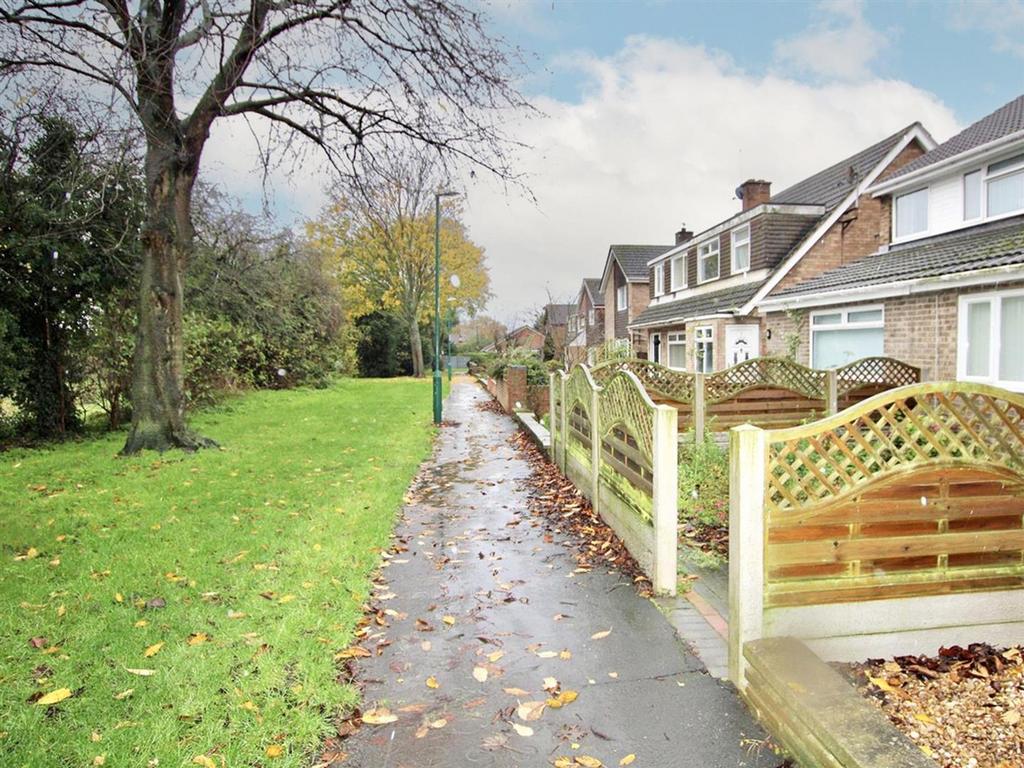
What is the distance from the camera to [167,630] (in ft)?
12.1

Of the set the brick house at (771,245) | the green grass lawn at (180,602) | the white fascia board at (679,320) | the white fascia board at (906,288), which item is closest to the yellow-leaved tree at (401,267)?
the white fascia board at (679,320)

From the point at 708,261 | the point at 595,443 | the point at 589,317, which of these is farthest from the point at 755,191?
the point at 589,317

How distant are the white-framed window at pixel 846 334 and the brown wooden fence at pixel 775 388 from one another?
1.61 metres

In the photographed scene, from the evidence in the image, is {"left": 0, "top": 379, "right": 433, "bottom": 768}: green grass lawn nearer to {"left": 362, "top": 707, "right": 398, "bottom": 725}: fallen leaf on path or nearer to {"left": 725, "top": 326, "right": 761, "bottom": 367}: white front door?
{"left": 362, "top": 707, "right": 398, "bottom": 725}: fallen leaf on path

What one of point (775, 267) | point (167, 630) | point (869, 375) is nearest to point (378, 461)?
point (167, 630)

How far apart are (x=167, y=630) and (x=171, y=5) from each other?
9.22 m

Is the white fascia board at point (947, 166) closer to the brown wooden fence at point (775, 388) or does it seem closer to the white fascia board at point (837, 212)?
the white fascia board at point (837, 212)

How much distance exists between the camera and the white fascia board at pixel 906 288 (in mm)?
8758

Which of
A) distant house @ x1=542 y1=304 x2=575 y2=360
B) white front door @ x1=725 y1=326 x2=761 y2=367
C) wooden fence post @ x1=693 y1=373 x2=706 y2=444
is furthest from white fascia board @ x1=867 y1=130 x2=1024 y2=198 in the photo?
distant house @ x1=542 y1=304 x2=575 y2=360

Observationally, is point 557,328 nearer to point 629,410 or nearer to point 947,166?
point 947,166

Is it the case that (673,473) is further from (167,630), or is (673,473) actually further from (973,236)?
(973,236)

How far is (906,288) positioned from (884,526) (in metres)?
9.68

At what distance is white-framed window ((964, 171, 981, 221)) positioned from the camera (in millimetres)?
11547

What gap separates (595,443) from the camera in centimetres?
645
